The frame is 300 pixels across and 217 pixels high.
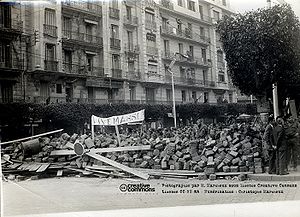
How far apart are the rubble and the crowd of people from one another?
0.15 m

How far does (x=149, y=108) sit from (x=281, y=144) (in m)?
1.88

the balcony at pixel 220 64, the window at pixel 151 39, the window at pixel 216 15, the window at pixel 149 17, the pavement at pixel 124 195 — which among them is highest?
the window at pixel 216 15

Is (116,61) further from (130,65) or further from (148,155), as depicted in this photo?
(148,155)

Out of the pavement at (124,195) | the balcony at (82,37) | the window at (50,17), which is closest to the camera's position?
the pavement at (124,195)

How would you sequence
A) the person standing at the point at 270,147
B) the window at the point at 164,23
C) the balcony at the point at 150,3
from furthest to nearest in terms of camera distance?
the person standing at the point at 270,147, the window at the point at 164,23, the balcony at the point at 150,3

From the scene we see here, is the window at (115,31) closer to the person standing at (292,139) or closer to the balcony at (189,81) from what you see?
the balcony at (189,81)

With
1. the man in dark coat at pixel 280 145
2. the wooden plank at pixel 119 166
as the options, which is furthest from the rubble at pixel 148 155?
the man in dark coat at pixel 280 145

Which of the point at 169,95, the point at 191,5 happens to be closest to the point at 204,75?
the point at 169,95

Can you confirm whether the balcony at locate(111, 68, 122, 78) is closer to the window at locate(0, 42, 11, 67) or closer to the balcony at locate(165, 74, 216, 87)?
the balcony at locate(165, 74, 216, 87)

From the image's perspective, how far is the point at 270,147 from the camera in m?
4.81

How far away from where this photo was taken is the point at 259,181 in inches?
176

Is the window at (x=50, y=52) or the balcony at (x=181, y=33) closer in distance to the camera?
the window at (x=50, y=52)

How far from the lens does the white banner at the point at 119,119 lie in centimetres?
430

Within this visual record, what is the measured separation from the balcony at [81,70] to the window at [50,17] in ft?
1.60
